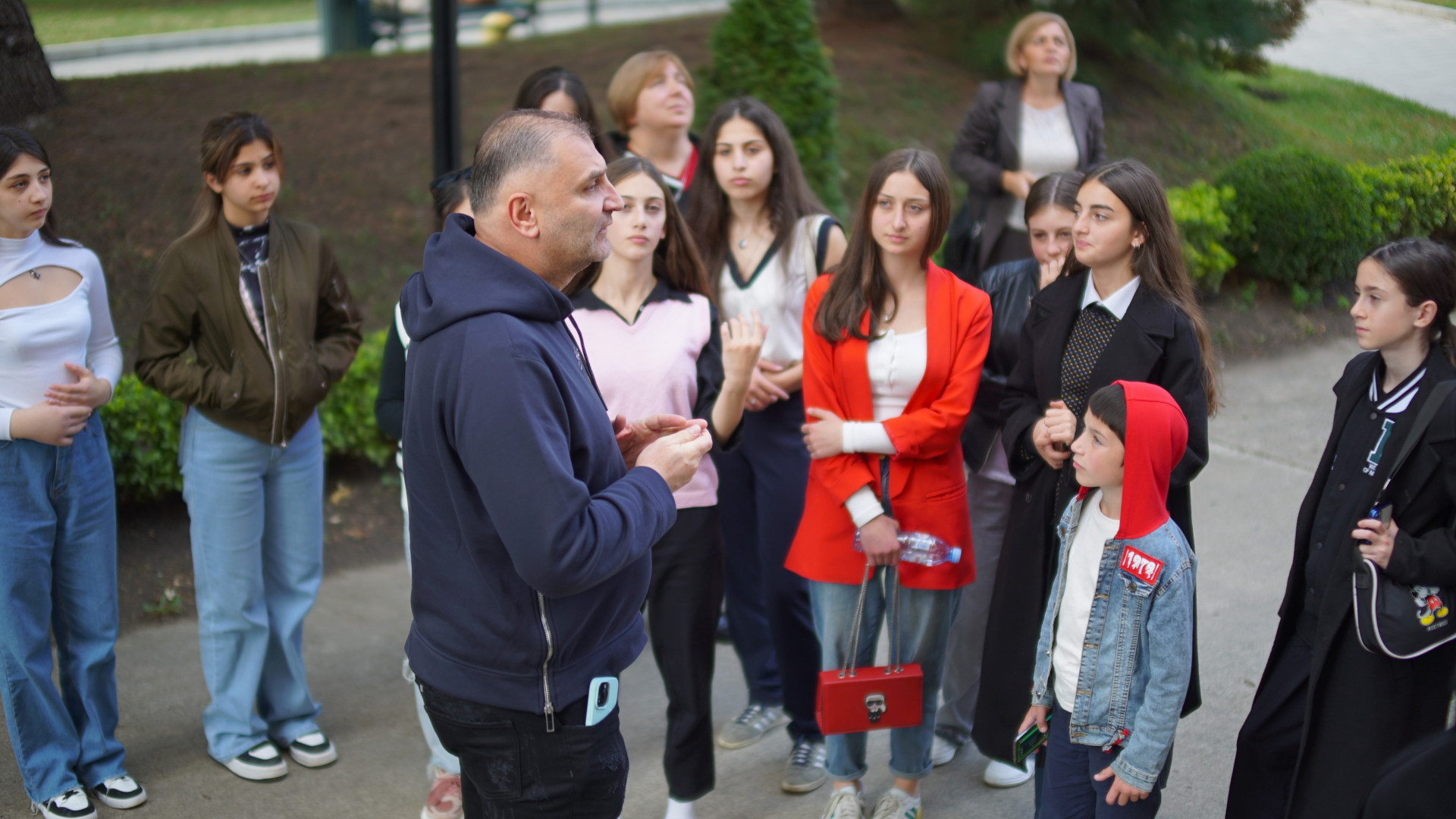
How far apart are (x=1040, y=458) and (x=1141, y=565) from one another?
0.64 meters

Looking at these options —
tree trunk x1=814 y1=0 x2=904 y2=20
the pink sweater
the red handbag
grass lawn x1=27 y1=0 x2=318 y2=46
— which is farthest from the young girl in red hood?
tree trunk x1=814 y1=0 x2=904 y2=20

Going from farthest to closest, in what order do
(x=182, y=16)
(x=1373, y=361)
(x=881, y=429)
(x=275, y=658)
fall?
1. (x=182, y=16)
2. (x=275, y=658)
3. (x=881, y=429)
4. (x=1373, y=361)

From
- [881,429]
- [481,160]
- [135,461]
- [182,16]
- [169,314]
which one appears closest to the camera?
[481,160]

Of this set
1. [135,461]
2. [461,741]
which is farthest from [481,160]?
[135,461]

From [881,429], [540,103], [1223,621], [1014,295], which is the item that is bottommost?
[1223,621]

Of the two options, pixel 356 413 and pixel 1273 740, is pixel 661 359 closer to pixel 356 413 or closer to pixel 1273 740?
pixel 1273 740

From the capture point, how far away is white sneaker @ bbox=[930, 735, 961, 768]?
3945 millimetres

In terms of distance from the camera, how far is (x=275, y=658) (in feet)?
13.0

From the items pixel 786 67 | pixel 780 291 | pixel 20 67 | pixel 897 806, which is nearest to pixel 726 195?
pixel 780 291

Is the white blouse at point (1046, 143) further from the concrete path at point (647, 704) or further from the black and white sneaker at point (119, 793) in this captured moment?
the black and white sneaker at point (119, 793)

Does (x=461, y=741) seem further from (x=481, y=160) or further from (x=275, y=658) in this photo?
(x=275, y=658)

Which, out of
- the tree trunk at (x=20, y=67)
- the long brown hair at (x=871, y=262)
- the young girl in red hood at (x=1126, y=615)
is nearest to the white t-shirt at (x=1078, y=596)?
the young girl in red hood at (x=1126, y=615)

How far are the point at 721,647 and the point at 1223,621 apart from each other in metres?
2.05

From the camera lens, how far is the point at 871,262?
3.54 metres
